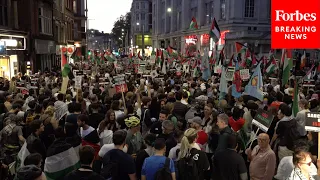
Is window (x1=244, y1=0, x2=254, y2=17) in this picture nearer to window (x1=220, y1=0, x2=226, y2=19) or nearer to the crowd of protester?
window (x1=220, y1=0, x2=226, y2=19)

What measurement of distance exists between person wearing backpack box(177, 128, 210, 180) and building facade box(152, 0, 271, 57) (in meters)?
30.6

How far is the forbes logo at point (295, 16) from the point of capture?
25.2ft

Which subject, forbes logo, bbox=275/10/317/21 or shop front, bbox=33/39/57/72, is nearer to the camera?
forbes logo, bbox=275/10/317/21

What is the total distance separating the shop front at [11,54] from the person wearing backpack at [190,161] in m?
19.0

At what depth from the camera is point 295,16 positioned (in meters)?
7.74

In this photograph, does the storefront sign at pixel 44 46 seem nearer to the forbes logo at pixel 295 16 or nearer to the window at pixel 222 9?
the window at pixel 222 9

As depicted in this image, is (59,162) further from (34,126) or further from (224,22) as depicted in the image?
(224,22)

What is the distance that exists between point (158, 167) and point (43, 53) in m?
30.6

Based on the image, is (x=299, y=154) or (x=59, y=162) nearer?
(x=299, y=154)

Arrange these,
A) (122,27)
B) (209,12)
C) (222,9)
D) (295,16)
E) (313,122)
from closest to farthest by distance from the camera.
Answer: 1. (313,122)
2. (295,16)
3. (222,9)
4. (209,12)
5. (122,27)

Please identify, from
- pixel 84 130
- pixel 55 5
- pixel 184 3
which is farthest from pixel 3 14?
pixel 184 3

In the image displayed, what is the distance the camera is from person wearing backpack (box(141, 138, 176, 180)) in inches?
199

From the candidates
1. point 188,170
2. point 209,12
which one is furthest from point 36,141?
point 209,12

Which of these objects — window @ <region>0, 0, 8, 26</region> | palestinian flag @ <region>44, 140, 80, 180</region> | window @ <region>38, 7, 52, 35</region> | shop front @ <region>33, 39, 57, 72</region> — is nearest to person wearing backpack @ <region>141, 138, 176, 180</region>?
palestinian flag @ <region>44, 140, 80, 180</region>
